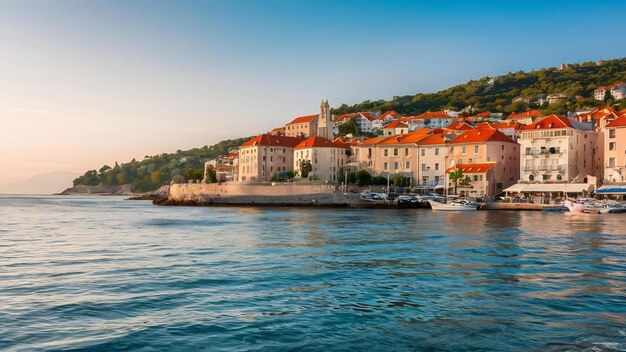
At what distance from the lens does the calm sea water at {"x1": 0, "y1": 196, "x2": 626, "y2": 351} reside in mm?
9391

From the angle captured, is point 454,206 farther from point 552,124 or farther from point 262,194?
point 262,194

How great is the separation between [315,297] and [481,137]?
64867 mm

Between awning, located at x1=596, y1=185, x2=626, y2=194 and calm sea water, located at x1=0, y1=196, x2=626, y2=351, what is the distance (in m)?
37.5

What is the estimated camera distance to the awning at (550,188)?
62.0m

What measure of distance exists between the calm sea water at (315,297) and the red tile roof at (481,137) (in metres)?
49.0

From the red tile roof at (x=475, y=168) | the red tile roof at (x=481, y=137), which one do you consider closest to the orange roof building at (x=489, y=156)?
the red tile roof at (x=481, y=137)

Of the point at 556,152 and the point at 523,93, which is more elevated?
the point at 523,93

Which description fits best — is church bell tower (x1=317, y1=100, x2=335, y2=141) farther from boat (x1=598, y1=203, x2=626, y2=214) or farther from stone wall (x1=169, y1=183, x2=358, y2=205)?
boat (x1=598, y1=203, x2=626, y2=214)

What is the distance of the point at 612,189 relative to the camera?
5862cm

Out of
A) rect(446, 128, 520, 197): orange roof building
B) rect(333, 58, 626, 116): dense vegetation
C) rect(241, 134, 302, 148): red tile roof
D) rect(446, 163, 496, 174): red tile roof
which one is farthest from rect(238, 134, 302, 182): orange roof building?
rect(333, 58, 626, 116): dense vegetation

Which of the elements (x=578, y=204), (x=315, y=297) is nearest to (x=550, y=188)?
(x=578, y=204)

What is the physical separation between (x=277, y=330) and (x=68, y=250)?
1662 centimetres

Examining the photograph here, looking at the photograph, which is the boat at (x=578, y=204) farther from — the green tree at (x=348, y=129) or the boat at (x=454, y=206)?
the green tree at (x=348, y=129)

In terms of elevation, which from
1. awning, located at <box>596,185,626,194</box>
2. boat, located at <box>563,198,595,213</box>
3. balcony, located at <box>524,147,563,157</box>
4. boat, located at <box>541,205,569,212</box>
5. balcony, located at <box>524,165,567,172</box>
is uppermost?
balcony, located at <box>524,147,563,157</box>
